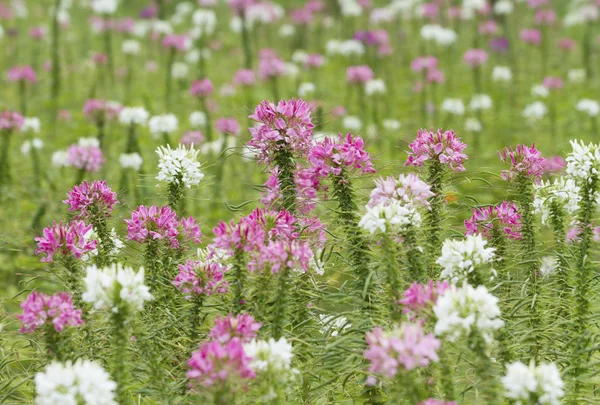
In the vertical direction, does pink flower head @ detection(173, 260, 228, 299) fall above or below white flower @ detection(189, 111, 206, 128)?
below

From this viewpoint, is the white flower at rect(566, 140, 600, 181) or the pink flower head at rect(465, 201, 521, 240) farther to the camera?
the pink flower head at rect(465, 201, 521, 240)

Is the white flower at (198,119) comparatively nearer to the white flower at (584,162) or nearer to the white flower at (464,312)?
the white flower at (584,162)

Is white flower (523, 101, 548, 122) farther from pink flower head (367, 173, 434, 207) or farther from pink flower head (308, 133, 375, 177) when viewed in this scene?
pink flower head (367, 173, 434, 207)

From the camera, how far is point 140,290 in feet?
7.14

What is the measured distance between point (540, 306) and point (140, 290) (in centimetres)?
150

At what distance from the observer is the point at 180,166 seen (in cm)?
297

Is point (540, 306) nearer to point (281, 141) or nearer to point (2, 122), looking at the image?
point (281, 141)

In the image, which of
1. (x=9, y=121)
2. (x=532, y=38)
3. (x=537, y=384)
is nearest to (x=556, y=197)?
(x=537, y=384)

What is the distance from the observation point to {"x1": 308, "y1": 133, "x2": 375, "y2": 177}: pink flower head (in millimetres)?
2680

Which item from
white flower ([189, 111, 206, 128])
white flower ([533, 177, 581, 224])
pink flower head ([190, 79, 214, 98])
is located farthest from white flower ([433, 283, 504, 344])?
white flower ([189, 111, 206, 128])

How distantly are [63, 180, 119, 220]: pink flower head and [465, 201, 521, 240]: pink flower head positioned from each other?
4.43 feet

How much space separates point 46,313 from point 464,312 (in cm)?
120

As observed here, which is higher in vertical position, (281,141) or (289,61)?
(289,61)

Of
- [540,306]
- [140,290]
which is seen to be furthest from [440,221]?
[140,290]
